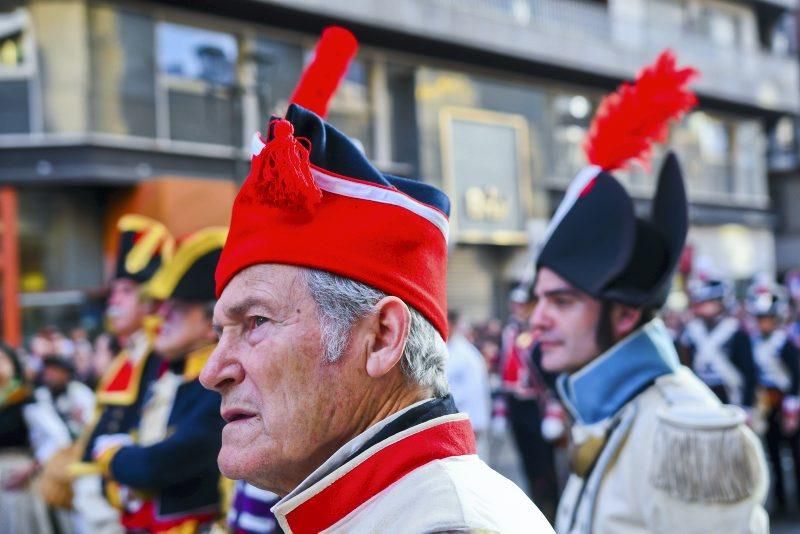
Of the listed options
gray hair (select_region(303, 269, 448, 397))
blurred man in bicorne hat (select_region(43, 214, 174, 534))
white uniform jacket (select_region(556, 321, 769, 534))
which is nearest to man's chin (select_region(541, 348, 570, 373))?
white uniform jacket (select_region(556, 321, 769, 534))

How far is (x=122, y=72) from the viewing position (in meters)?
14.0

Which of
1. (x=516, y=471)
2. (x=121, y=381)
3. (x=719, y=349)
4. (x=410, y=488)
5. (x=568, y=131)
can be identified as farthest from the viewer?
(x=568, y=131)

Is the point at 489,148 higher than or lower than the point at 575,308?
higher

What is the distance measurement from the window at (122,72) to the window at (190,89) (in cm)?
27

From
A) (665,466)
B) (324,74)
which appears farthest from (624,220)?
(324,74)

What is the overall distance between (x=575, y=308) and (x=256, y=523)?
52.7 inches

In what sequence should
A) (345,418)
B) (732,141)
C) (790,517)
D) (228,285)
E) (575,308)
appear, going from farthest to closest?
(732,141), (790,517), (575,308), (228,285), (345,418)

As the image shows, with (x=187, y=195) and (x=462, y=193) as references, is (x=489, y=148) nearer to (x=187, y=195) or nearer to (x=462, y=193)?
(x=462, y=193)

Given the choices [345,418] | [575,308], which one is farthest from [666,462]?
[345,418]

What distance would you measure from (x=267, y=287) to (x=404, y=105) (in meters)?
17.1

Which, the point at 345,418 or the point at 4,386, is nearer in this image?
the point at 345,418

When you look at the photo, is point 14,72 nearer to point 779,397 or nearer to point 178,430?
point 779,397

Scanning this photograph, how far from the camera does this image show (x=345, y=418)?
158cm

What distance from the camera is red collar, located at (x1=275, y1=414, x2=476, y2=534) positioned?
1446mm
